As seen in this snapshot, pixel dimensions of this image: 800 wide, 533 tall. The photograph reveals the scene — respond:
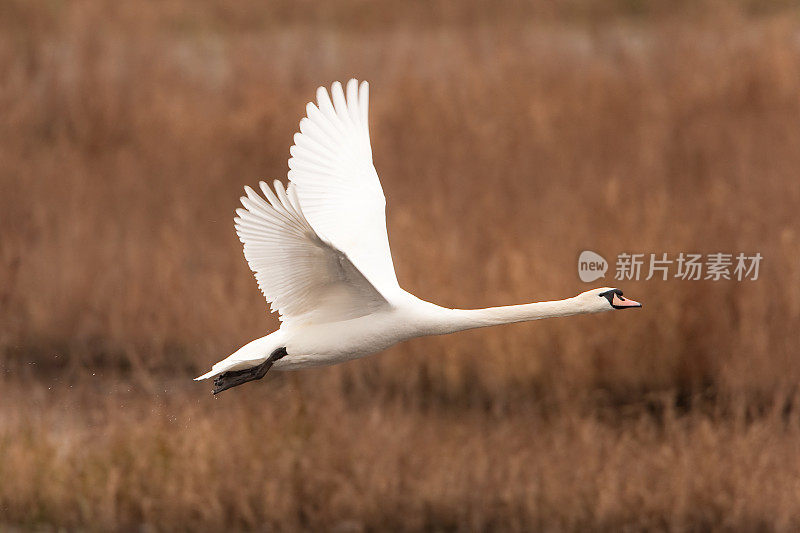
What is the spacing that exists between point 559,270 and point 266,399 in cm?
184

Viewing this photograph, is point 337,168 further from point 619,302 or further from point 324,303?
point 619,302

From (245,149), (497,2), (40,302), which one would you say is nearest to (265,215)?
(40,302)

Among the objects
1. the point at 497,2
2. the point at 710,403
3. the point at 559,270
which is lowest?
the point at 710,403

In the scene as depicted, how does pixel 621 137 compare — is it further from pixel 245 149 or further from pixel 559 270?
pixel 245 149

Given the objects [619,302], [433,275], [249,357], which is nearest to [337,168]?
[249,357]

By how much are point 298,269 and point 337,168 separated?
0.79 meters

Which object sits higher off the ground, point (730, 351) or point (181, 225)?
point (181, 225)

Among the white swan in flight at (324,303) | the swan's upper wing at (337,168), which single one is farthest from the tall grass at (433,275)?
the white swan in flight at (324,303)

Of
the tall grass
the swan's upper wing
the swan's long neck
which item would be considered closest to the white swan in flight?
the swan's long neck

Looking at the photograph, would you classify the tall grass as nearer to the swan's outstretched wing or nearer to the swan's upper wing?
the swan's upper wing

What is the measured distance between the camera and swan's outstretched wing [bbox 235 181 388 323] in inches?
168

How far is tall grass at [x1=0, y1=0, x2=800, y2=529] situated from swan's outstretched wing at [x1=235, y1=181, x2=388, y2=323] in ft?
8.42

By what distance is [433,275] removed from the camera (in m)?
8.08

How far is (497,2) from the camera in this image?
425 inches
